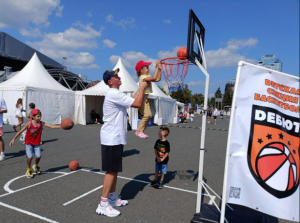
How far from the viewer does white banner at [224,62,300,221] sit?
2.38 meters

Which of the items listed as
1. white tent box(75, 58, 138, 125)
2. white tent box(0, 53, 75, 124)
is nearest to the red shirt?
white tent box(75, 58, 138, 125)

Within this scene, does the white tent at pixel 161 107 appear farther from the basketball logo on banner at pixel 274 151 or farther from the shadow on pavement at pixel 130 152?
the basketball logo on banner at pixel 274 151

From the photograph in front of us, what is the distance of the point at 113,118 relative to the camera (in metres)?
3.35

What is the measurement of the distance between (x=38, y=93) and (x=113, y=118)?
14.2 metres

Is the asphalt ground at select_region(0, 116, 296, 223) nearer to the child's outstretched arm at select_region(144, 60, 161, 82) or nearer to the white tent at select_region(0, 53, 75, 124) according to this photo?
the child's outstretched arm at select_region(144, 60, 161, 82)

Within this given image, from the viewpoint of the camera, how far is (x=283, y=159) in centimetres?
240

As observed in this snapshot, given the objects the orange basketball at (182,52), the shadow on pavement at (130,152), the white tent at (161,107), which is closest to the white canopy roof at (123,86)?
the white tent at (161,107)

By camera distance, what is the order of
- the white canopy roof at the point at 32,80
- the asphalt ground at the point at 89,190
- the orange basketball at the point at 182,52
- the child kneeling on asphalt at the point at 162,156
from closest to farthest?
the asphalt ground at the point at 89,190 < the child kneeling on asphalt at the point at 162,156 < the orange basketball at the point at 182,52 < the white canopy roof at the point at 32,80

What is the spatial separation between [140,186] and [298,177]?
3.07 m

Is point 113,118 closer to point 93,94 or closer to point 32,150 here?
point 32,150

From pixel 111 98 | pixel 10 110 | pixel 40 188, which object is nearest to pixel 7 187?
pixel 40 188

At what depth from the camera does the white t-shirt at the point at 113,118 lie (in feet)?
10.8

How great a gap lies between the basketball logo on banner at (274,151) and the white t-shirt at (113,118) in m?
1.79

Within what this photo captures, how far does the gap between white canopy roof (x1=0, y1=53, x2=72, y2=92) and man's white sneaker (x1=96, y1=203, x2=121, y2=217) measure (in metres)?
13.9
